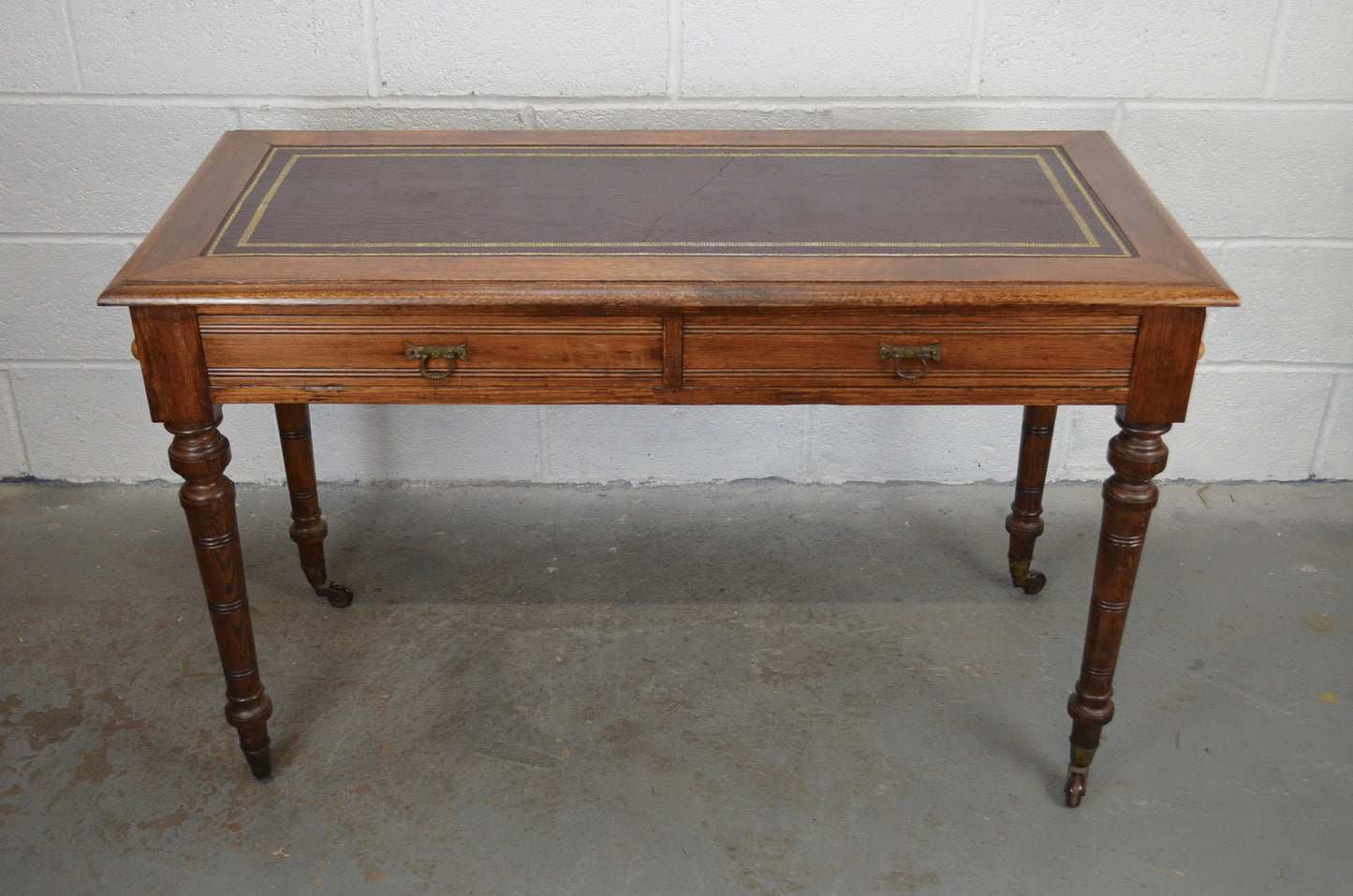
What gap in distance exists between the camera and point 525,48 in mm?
2723

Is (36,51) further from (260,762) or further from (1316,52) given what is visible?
(1316,52)

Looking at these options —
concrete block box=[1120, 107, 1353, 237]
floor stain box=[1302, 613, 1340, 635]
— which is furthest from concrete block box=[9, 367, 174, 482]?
floor stain box=[1302, 613, 1340, 635]

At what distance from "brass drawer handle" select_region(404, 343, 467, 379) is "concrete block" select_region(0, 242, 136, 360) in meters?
1.34

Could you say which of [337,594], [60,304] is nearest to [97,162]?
[60,304]

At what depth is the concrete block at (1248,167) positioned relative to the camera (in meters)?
2.79

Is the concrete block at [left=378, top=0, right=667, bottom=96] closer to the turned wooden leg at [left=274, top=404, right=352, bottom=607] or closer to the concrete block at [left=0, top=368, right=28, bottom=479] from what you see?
the turned wooden leg at [left=274, top=404, right=352, bottom=607]

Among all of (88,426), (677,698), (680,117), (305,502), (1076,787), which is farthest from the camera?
(88,426)

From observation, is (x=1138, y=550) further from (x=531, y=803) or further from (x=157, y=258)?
(x=157, y=258)

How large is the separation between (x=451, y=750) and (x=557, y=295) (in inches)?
37.1

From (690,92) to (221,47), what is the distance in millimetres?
1010

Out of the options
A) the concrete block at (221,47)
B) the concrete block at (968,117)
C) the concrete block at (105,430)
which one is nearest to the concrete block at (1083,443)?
the concrete block at (968,117)

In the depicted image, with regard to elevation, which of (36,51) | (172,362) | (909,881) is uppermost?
(36,51)

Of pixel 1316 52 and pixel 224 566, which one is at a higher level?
pixel 1316 52

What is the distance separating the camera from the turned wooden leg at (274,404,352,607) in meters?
2.57
